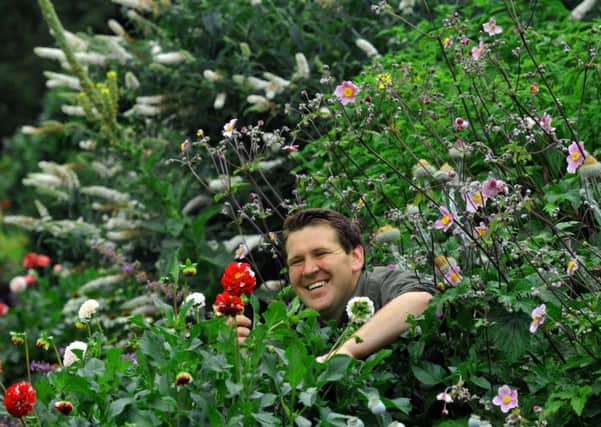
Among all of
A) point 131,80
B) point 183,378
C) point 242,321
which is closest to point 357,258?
point 242,321

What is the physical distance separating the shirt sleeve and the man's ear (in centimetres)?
8

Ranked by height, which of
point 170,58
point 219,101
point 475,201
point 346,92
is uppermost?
point 346,92

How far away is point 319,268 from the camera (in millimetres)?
3195

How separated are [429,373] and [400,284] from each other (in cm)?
36

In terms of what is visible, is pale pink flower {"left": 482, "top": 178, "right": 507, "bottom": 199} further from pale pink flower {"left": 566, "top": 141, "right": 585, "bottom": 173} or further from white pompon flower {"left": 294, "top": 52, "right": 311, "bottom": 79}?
white pompon flower {"left": 294, "top": 52, "right": 311, "bottom": 79}

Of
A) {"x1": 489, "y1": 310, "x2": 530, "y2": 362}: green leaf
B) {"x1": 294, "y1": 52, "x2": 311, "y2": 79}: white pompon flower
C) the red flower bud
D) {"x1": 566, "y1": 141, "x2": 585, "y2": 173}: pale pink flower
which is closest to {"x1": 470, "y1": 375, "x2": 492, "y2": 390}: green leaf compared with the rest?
{"x1": 489, "y1": 310, "x2": 530, "y2": 362}: green leaf

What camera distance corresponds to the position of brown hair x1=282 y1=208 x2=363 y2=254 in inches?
127

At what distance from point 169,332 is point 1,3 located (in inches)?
815

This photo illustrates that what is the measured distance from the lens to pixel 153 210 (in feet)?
18.3

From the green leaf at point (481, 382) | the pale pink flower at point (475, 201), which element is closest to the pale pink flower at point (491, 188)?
the pale pink flower at point (475, 201)

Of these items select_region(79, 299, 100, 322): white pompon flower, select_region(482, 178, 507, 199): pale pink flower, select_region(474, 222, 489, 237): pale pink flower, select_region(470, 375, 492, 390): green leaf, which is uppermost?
select_region(482, 178, 507, 199): pale pink flower

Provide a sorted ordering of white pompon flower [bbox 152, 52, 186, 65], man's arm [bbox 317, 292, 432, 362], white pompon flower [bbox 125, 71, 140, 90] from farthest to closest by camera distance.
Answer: white pompon flower [bbox 125, 71, 140, 90] < white pompon flower [bbox 152, 52, 186, 65] < man's arm [bbox 317, 292, 432, 362]

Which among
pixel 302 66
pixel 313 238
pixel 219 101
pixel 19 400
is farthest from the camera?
pixel 219 101

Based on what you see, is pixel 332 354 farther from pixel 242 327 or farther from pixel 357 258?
pixel 357 258
